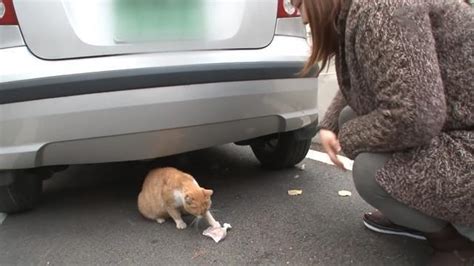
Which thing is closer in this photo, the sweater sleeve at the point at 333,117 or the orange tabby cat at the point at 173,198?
the sweater sleeve at the point at 333,117

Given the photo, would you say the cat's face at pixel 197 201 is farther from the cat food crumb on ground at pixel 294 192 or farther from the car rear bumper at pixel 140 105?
the cat food crumb on ground at pixel 294 192

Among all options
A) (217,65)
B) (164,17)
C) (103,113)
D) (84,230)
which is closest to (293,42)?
(217,65)

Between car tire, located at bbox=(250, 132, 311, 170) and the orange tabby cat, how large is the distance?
66 cm

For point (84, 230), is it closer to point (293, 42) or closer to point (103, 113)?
point (103, 113)

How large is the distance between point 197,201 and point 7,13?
3.61 ft

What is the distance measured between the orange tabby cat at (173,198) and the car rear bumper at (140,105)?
0.15m

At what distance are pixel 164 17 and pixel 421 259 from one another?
1433 millimetres

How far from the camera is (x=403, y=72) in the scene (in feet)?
5.51

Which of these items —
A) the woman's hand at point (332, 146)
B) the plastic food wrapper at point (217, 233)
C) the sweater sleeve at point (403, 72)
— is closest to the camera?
the sweater sleeve at point (403, 72)

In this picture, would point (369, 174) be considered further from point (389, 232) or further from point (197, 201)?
point (197, 201)

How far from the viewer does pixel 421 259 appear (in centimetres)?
226

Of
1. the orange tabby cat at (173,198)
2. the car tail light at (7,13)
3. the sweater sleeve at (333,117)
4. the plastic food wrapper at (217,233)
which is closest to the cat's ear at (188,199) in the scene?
the orange tabby cat at (173,198)

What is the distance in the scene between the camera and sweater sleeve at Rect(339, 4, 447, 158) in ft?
5.49

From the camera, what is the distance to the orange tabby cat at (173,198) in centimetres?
259
